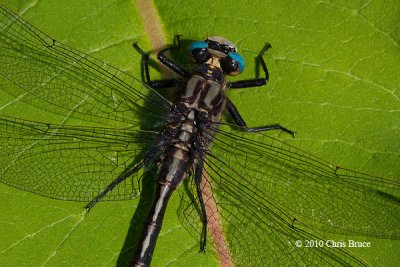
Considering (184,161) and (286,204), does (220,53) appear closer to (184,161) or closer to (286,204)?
(184,161)

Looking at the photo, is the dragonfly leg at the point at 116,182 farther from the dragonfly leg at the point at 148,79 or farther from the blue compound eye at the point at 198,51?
the blue compound eye at the point at 198,51

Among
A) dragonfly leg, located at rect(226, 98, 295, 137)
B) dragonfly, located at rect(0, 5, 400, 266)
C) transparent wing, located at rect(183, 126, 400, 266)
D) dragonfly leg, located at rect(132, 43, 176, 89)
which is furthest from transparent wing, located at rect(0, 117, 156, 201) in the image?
dragonfly leg, located at rect(226, 98, 295, 137)

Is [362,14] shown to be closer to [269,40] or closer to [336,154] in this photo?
[269,40]

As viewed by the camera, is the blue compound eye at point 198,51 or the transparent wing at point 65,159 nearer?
the transparent wing at point 65,159

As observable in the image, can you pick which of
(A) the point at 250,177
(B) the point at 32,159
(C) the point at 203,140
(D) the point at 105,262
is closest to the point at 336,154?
(A) the point at 250,177

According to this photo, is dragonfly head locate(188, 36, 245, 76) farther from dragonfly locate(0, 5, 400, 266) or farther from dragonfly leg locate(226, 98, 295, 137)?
dragonfly leg locate(226, 98, 295, 137)

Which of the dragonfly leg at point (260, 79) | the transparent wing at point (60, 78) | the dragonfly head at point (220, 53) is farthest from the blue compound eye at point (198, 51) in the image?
the transparent wing at point (60, 78)

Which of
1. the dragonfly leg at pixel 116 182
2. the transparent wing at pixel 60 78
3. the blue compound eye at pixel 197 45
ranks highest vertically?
the blue compound eye at pixel 197 45
